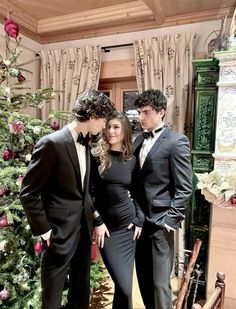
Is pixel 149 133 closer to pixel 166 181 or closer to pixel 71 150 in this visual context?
pixel 166 181

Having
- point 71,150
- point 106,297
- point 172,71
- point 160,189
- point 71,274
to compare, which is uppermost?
point 172,71

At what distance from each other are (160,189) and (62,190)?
0.61m

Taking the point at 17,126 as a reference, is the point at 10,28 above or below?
above

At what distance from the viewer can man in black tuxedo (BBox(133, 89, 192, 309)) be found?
1626 millimetres

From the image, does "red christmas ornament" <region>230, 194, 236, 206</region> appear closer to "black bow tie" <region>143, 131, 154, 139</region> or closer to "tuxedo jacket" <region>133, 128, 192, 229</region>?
"tuxedo jacket" <region>133, 128, 192, 229</region>

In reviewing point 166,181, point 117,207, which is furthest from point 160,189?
point 117,207

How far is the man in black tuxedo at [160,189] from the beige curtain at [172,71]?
39.4 inches

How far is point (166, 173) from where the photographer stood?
1.66m

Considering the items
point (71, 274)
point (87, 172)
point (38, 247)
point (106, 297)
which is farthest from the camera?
point (106, 297)

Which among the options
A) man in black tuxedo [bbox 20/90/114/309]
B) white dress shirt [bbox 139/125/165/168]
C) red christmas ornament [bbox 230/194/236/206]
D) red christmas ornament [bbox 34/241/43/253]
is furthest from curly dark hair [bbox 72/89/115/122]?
red christmas ornament [bbox 230/194/236/206]

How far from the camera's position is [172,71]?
107 inches

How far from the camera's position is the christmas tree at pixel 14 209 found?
180 cm

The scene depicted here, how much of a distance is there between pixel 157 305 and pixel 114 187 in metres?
0.77

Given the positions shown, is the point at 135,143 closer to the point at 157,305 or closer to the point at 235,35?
the point at 157,305
